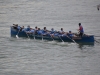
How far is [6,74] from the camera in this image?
33312 mm

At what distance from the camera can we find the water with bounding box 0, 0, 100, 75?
34469 millimetres

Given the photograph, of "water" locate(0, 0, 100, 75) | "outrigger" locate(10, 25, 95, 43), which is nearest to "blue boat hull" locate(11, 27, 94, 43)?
"outrigger" locate(10, 25, 95, 43)

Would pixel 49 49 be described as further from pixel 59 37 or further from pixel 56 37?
pixel 56 37

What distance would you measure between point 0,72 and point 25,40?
1077 centimetres

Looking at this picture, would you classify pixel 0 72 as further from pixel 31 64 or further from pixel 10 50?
pixel 10 50

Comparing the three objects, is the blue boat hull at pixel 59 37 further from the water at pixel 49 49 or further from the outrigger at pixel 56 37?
the water at pixel 49 49

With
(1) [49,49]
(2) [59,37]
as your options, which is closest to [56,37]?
(2) [59,37]

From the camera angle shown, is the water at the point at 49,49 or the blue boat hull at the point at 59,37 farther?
the blue boat hull at the point at 59,37

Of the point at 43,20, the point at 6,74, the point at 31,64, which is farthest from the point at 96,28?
the point at 6,74

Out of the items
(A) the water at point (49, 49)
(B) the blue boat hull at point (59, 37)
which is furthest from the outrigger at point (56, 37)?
(A) the water at point (49, 49)

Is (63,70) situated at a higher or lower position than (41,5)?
lower

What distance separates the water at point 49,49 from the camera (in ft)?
113

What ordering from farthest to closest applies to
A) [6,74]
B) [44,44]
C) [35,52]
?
1. [44,44]
2. [35,52]
3. [6,74]

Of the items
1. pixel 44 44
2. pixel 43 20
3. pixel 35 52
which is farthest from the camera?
pixel 43 20
